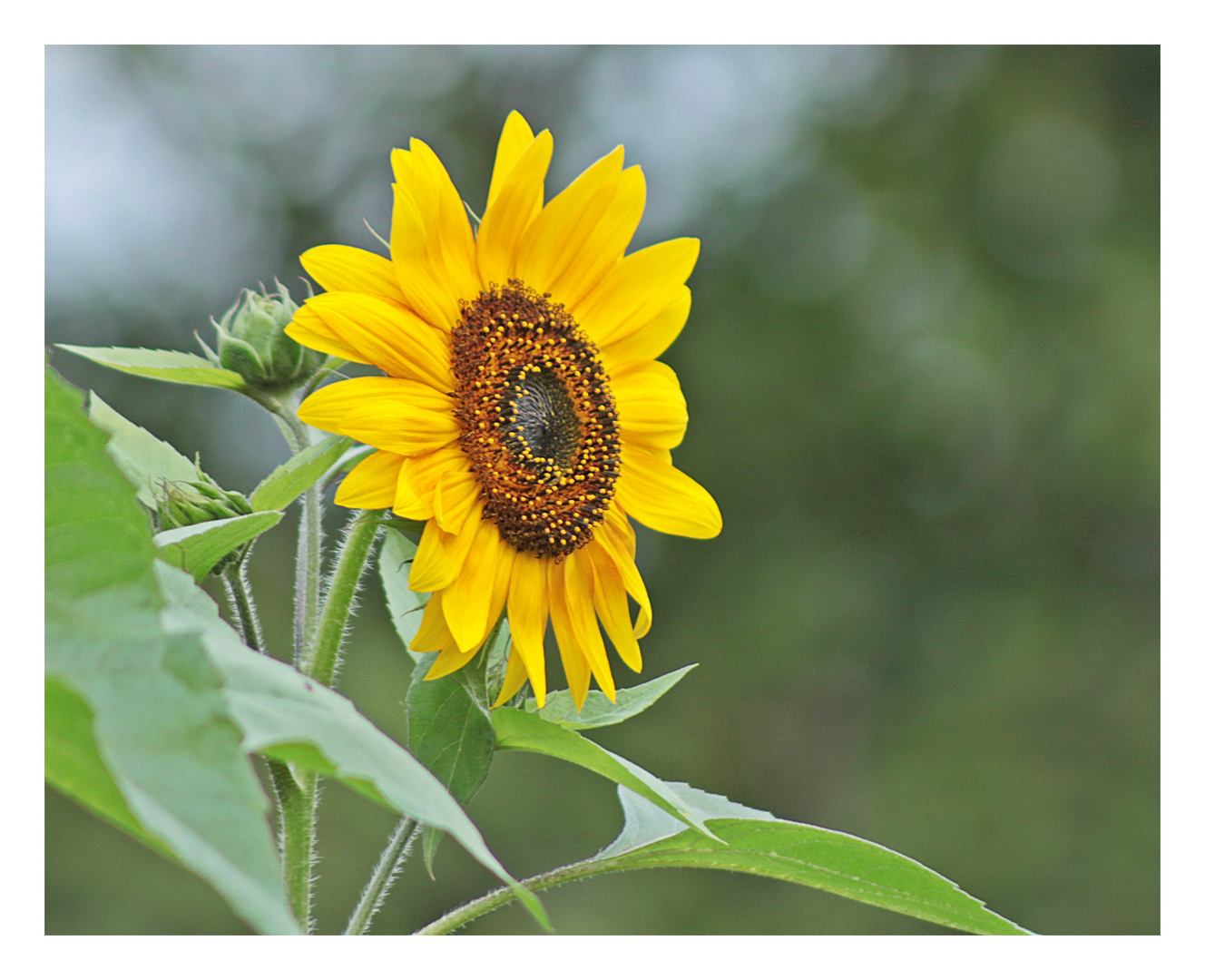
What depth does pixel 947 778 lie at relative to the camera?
347 cm

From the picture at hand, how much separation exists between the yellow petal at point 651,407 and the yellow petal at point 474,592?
5.6 inches

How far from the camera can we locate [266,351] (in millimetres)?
731

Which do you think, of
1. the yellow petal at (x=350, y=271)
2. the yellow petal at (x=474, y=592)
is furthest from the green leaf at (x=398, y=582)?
the yellow petal at (x=350, y=271)

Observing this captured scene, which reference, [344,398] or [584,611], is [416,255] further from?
[584,611]

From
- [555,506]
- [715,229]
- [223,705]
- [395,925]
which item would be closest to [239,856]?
[223,705]

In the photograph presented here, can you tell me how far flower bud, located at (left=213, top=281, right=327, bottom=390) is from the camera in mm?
728

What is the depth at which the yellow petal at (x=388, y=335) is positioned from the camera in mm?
680

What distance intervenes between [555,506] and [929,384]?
2969 millimetres

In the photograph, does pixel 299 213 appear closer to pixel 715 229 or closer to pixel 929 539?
pixel 715 229

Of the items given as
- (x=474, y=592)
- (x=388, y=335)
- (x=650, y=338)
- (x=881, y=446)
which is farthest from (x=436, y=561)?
(x=881, y=446)

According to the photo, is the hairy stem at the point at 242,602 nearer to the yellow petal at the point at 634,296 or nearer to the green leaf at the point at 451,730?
the green leaf at the point at 451,730

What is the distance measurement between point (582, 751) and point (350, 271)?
338mm

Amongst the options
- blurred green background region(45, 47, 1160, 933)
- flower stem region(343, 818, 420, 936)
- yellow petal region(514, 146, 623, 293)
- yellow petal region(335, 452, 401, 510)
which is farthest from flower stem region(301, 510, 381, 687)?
blurred green background region(45, 47, 1160, 933)

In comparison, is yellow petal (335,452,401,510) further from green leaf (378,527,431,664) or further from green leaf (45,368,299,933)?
green leaf (45,368,299,933)
